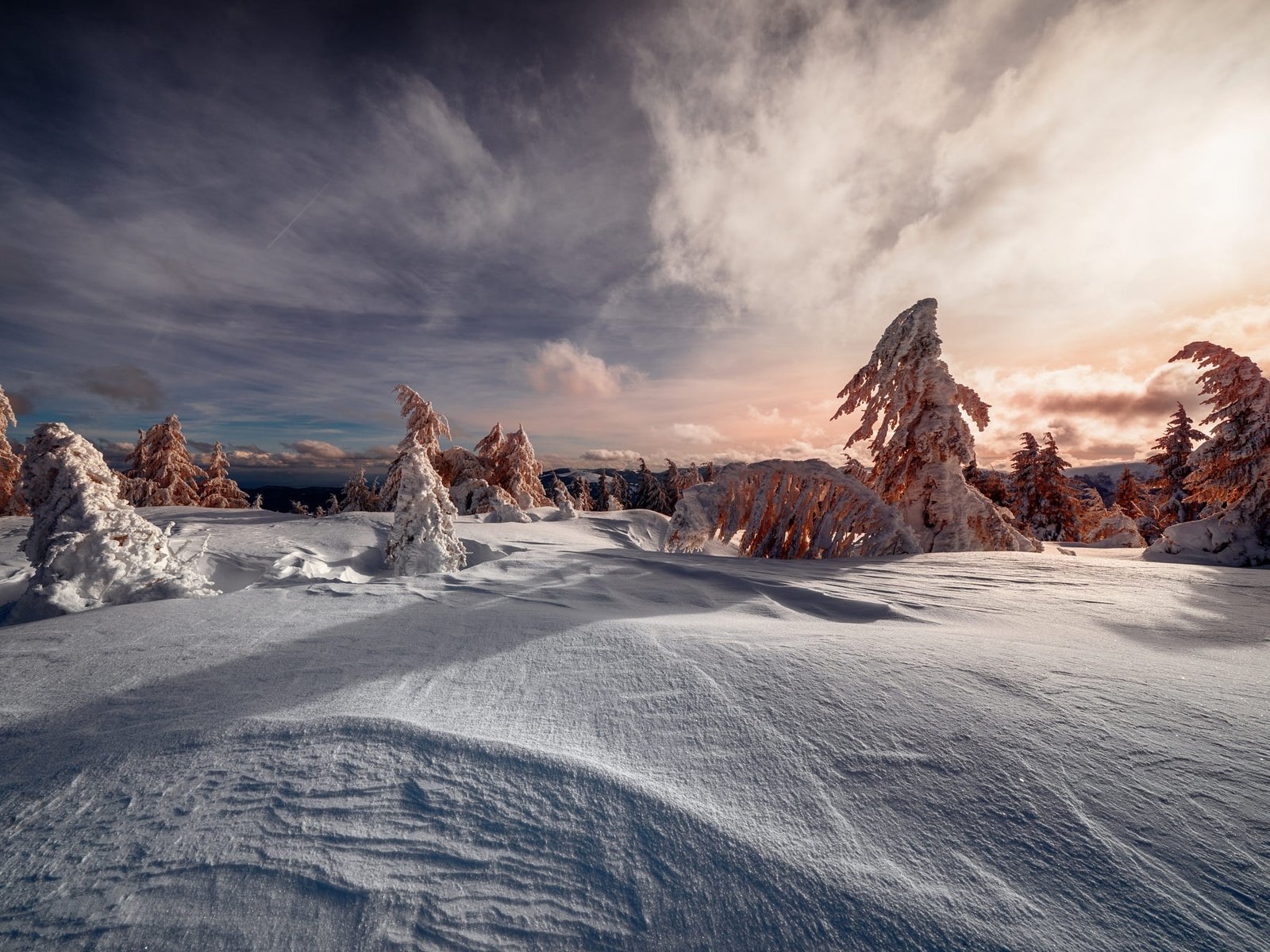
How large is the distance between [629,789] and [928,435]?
10249 mm

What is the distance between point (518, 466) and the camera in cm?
2467

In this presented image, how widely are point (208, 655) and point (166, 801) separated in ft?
3.89

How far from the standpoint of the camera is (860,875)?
40.8 inches

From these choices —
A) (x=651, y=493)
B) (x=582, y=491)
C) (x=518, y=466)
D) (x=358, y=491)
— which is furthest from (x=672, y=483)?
(x=358, y=491)

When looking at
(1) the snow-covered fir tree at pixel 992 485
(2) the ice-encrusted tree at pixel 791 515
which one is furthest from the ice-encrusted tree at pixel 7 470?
(1) the snow-covered fir tree at pixel 992 485

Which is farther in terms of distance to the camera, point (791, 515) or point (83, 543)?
point (791, 515)

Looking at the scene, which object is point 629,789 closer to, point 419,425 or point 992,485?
point 419,425

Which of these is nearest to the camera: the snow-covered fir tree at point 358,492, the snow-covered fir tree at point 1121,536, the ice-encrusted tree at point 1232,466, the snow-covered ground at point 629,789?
the snow-covered ground at point 629,789

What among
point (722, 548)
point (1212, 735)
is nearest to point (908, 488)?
point (722, 548)

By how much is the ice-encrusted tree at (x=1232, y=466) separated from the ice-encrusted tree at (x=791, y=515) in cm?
407

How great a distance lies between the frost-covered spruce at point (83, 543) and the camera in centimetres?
340

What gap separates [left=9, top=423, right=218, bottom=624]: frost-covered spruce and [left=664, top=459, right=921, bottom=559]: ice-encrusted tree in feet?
19.7

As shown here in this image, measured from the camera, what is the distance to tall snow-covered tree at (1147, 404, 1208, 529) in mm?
19219

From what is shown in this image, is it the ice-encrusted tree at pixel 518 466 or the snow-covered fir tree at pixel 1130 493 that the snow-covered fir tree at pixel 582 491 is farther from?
the snow-covered fir tree at pixel 1130 493
